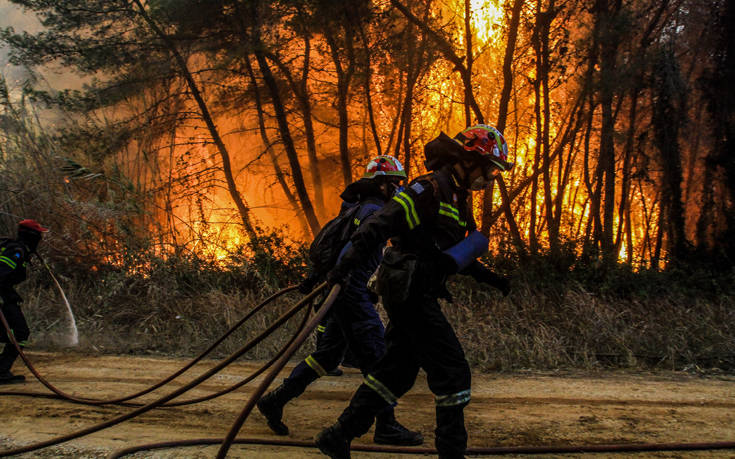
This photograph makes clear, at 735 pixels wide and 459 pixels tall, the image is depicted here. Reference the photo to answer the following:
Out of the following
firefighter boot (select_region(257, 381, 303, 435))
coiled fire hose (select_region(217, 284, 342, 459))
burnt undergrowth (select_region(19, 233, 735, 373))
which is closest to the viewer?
coiled fire hose (select_region(217, 284, 342, 459))

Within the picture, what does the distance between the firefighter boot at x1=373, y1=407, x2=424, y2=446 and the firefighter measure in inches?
165

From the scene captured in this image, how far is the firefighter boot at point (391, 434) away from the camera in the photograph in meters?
3.78

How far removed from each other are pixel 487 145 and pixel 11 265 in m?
5.19

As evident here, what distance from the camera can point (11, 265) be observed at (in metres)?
5.64

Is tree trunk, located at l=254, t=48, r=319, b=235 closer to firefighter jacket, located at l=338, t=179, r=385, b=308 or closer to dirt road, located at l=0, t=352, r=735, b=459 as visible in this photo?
dirt road, located at l=0, t=352, r=735, b=459

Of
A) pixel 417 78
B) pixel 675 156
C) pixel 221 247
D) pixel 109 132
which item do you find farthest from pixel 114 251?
pixel 675 156

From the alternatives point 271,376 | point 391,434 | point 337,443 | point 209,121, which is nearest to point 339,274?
point 271,376

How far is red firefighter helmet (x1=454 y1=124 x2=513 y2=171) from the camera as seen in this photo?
322cm

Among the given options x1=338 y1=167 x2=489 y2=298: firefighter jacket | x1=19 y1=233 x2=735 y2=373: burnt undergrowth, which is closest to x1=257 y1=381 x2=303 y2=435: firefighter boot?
x1=338 y1=167 x2=489 y2=298: firefighter jacket

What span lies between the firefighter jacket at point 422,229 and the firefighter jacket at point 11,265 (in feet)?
14.7

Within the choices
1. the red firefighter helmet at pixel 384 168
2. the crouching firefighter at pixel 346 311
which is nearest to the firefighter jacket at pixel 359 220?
the crouching firefighter at pixel 346 311

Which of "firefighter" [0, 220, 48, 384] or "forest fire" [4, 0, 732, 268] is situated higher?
"forest fire" [4, 0, 732, 268]

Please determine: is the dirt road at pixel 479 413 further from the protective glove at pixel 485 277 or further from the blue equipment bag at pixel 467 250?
the blue equipment bag at pixel 467 250

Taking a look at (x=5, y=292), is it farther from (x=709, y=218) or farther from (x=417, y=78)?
(x=709, y=218)
